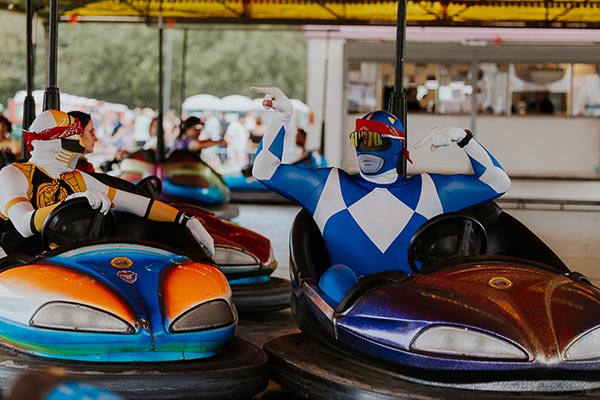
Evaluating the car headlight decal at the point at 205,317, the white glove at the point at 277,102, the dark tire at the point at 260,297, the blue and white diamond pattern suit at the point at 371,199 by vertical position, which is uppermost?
the white glove at the point at 277,102

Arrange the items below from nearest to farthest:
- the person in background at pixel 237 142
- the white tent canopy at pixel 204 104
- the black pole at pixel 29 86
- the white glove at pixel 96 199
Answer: the white glove at pixel 96 199
the black pole at pixel 29 86
the person in background at pixel 237 142
the white tent canopy at pixel 204 104

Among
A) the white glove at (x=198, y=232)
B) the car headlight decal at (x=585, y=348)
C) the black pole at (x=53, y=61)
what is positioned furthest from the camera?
the black pole at (x=53, y=61)

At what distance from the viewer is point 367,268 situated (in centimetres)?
322

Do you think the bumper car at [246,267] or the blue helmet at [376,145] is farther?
the bumper car at [246,267]

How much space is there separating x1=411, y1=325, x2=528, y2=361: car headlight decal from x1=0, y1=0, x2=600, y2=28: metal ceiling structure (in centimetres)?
552

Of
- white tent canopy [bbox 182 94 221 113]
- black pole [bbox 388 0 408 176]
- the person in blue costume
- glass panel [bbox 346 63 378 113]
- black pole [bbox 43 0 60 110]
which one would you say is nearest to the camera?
the person in blue costume

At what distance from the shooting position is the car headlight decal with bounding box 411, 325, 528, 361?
2.50 meters

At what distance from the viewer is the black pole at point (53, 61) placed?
4141 millimetres

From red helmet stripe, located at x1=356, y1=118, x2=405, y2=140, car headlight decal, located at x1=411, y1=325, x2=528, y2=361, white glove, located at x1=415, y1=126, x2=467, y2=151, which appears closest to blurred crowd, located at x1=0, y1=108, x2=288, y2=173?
red helmet stripe, located at x1=356, y1=118, x2=405, y2=140

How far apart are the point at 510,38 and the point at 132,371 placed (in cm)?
1139

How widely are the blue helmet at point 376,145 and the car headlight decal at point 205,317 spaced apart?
0.62 meters

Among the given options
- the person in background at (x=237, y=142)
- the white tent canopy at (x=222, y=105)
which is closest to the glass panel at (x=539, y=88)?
the person in background at (x=237, y=142)

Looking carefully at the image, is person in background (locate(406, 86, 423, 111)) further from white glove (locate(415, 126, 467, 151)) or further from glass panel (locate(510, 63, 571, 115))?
white glove (locate(415, 126, 467, 151))

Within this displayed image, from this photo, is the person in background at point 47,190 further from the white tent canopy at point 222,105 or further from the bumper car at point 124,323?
the white tent canopy at point 222,105
